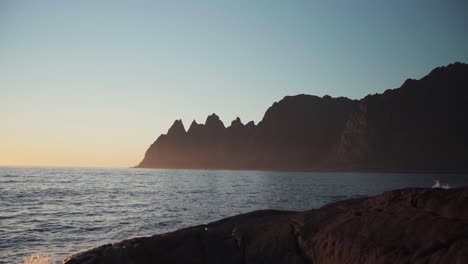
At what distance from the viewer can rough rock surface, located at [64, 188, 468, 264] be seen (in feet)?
26.5

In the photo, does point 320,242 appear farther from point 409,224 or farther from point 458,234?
point 458,234

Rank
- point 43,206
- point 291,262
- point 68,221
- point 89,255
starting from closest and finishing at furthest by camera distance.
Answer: point 291,262 → point 89,255 → point 68,221 → point 43,206

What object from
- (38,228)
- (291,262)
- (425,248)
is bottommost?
(38,228)

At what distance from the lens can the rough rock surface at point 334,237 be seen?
807 cm

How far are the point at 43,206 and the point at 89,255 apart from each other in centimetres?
3918

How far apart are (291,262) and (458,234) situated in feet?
12.3

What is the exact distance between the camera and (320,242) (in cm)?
973

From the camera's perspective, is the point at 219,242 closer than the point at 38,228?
Yes

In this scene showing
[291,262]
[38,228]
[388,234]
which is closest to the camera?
[388,234]

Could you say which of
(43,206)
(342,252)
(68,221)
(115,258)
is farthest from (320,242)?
(43,206)

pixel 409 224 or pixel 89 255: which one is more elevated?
pixel 409 224

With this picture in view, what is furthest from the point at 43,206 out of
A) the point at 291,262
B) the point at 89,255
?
the point at 291,262

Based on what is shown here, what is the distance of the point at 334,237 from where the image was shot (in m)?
9.49

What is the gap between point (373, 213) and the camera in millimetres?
9789
